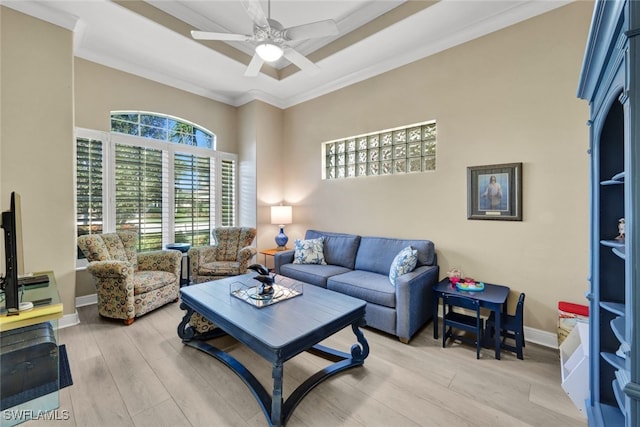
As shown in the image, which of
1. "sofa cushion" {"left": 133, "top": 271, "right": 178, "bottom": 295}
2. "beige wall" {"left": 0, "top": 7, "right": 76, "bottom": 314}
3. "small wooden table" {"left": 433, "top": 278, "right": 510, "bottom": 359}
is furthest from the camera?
"sofa cushion" {"left": 133, "top": 271, "right": 178, "bottom": 295}

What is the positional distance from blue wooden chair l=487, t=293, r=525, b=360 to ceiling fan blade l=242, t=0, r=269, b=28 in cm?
312

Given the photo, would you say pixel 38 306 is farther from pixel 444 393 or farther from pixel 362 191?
pixel 362 191

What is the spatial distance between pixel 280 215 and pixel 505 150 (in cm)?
331

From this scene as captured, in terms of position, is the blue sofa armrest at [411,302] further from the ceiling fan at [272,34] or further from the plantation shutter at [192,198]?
the plantation shutter at [192,198]

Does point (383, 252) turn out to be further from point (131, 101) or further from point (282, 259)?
point (131, 101)

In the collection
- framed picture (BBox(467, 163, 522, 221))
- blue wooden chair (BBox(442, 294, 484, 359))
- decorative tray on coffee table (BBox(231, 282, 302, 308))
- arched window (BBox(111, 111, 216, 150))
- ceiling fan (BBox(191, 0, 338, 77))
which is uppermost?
ceiling fan (BBox(191, 0, 338, 77))

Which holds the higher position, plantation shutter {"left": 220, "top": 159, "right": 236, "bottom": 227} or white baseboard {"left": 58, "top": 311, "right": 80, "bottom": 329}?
plantation shutter {"left": 220, "top": 159, "right": 236, "bottom": 227}

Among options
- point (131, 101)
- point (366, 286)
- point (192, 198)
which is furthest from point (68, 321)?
point (366, 286)

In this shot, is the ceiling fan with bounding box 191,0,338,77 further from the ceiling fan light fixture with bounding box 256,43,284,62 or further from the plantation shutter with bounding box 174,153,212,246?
the plantation shutter with bounding box 174,153,212,246

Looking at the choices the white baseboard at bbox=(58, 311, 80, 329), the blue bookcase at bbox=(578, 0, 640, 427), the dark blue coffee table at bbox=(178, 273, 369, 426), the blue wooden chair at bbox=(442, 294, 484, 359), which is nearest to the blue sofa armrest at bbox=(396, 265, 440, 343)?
the blue wooden chair at bbox=(442, 294, 484, 359)

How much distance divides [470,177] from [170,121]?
437cm

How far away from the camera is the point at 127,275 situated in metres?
2.81

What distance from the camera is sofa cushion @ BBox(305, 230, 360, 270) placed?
3.68 meters

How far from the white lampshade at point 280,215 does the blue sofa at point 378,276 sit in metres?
0.74
